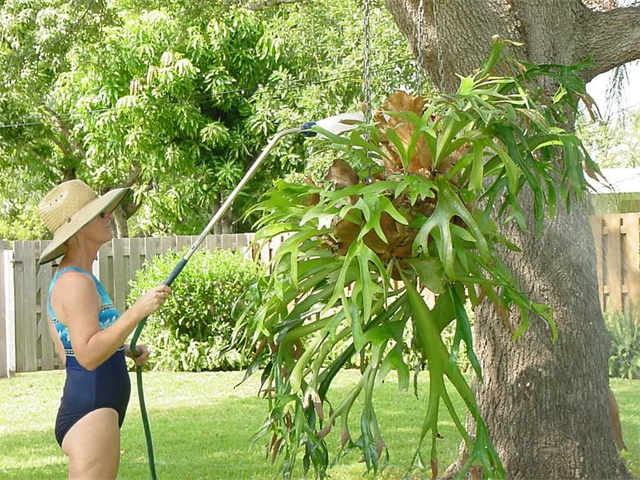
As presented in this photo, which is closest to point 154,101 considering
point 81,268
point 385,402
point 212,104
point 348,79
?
point 212,104

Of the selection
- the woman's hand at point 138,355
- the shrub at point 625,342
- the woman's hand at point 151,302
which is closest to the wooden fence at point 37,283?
the shrub at point 625,342

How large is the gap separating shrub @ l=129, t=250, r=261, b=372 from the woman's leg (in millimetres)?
6321

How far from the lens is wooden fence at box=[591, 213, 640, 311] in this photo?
569cm

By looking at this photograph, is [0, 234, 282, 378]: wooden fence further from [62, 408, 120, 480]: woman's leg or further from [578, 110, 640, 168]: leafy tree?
[62, 408, 120, 480]: woman's leg

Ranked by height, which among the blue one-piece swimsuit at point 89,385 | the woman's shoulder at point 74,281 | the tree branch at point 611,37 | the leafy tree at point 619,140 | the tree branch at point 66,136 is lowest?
the blue one-piece swimsuit at point 89,385

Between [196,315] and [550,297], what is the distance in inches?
228

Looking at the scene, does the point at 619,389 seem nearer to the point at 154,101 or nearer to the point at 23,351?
the point at 23,351

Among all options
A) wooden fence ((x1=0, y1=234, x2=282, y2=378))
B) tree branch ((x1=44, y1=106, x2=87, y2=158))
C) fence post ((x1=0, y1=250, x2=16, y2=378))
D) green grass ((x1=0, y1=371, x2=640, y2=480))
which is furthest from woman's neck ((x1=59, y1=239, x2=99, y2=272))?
tree branch ((x1=44, y1=106, x2=87, y2=158))

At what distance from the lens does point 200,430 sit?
20.8 feet

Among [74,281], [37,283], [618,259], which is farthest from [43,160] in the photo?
[74,281]

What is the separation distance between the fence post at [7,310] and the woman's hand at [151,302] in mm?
7582

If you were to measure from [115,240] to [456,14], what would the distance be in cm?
692

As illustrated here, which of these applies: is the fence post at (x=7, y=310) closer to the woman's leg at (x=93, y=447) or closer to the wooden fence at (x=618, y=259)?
the wooden fence at (x=618, y=259)

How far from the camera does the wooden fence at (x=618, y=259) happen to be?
A: 5691 millimetres
